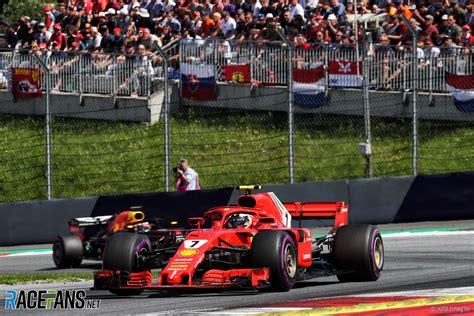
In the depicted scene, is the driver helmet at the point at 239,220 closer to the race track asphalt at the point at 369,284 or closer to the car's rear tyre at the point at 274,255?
the race track asphalt at the point at 369,284

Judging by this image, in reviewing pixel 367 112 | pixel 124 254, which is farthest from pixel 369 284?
pixel 367 112

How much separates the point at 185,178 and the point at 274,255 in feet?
29.7

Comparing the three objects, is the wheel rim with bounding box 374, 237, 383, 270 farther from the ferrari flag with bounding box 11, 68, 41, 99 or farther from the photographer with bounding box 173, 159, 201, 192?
the ferrari flag with bounding box 11, 68, 41, 99

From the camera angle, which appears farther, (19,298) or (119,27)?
(119,27)

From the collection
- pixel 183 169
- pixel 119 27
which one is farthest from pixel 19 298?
pixel 119 27

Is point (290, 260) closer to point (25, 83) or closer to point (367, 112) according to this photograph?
point (367, 112)

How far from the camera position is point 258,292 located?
11555mm

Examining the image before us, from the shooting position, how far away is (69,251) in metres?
16.0

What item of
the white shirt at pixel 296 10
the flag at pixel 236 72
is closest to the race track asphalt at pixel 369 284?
the flag at pixel 236 72

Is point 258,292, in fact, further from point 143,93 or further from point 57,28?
point 57,28

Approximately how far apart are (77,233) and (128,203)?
132 inches

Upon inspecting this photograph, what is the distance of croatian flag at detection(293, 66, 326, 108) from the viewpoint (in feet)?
69.6

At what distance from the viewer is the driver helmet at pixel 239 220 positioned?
40.8 feet

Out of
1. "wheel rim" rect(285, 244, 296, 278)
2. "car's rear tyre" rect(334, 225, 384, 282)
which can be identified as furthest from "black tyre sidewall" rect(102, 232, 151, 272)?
"car's rear tyre" rect(334, 225, 384, 282)
